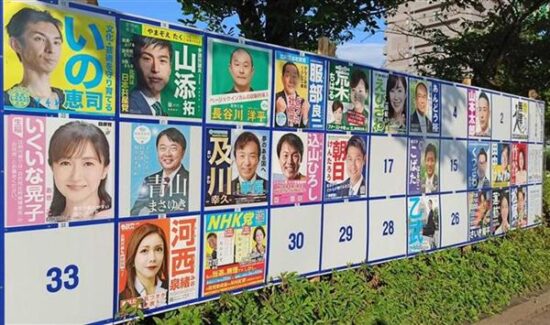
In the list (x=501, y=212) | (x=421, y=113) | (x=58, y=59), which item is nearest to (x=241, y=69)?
(x=58, y=59)

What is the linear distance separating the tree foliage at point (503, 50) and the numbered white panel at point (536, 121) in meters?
1.91

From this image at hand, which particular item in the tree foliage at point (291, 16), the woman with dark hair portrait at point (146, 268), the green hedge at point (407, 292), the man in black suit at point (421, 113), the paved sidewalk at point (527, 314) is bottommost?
the paved sidewalk at point (527, 314)

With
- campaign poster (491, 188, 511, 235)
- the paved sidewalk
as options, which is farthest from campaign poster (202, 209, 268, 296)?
campaign poster (491, 188, 511, 235)

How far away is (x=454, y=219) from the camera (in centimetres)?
635

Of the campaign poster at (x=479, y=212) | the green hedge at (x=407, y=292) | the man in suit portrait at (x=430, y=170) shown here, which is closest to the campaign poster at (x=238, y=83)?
the green hedge at (x=407, y=292)

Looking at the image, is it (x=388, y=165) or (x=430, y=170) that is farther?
(x=430, y=170)

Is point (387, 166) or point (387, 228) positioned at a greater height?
point (387, 166)

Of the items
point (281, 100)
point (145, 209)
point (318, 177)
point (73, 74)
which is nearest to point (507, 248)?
point (318, 177)

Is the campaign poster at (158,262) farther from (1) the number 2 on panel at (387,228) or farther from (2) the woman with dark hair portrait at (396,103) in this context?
(2) the woman with dark hair portrait at (396,103)

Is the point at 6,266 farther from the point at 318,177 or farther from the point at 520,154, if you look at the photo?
the point at 520,154

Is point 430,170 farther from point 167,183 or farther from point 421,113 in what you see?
point 167,183

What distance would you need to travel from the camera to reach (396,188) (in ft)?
18.0

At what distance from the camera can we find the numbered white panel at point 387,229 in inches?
205

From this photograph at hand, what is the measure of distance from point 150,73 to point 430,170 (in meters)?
3.49
